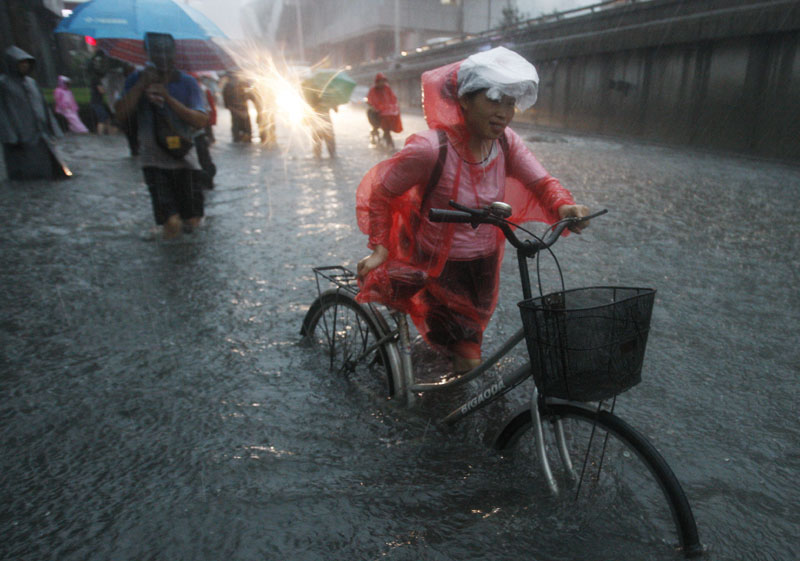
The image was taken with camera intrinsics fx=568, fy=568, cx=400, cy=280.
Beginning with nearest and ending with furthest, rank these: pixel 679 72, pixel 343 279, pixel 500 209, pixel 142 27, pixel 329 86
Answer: pixel 500 209 → pixel 343 279 → pixel 142 27 → pixel 329 86 → pixel 679 72

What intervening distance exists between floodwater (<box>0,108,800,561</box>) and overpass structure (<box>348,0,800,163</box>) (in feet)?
28.1

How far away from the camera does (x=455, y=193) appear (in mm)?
2572

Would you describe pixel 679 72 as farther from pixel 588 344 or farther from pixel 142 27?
pixel 588 344

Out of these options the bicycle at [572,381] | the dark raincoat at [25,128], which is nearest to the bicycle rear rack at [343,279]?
the bicycle at [572,381]

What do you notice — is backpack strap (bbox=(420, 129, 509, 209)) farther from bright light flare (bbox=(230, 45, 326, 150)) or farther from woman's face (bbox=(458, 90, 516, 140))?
bright light flare (bbox=(230, 45, 326, 150))

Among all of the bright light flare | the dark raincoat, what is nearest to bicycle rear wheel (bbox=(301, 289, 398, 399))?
the dark raincoat

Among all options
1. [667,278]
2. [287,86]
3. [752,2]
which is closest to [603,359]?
[667,278]

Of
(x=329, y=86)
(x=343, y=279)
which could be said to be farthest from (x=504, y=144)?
(x=329, y=86)

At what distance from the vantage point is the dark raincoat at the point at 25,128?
8336 mm

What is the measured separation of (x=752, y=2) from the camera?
44.0 ft

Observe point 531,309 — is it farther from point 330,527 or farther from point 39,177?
point 39,177

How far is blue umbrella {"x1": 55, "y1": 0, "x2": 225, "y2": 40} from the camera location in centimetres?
573

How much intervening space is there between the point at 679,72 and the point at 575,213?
617 inches

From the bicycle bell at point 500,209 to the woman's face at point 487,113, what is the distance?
1.64 ft
